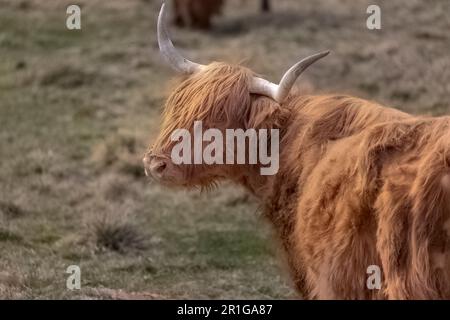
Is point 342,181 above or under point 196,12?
under

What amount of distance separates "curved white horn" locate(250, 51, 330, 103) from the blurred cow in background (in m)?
18.3

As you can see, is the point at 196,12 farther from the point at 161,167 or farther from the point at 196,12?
the point at 161,167

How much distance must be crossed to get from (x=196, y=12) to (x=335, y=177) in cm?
1938

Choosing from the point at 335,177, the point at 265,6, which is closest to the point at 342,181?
the point at 335,177

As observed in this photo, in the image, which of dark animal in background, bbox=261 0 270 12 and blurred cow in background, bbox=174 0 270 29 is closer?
blurred cow in background, bbox=174 0 270 29

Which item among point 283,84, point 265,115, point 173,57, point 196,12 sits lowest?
point 265,115

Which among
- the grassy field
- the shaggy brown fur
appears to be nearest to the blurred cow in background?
the grassy field

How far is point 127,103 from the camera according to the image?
16.7m

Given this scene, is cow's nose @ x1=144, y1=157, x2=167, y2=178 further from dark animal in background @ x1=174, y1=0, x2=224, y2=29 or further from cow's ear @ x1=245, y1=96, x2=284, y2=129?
dark animal in background @ x1=174, y1=0, x2=224, y2=29

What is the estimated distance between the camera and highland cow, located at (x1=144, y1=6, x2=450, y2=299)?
4.12m

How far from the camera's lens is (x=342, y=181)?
449 cm

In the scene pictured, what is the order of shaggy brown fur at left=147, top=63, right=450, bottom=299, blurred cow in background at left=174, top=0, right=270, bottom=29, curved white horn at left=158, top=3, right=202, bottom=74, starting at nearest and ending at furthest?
1. shaggy brown fur at left=147, top=63, right=450, bottom=299
2. curved white horn at left=158, top=3, right=202, bottom=74
3. blurred cow in background at left=174, top=0, right=270, bottom=29

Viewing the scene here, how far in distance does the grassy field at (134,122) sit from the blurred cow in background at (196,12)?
0.56 m

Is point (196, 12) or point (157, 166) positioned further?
point (196, 12)
